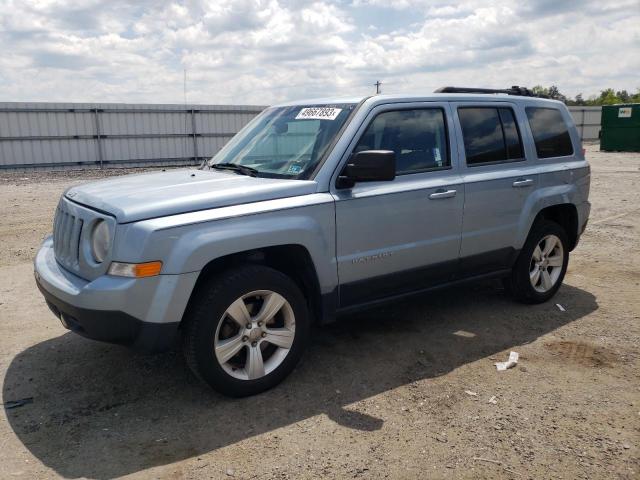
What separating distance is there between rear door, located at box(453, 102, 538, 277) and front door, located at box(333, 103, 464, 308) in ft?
0.46

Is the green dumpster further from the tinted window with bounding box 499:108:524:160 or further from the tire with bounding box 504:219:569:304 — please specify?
the tinted window with bounding box 499:108:524:160

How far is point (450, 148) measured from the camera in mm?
4559

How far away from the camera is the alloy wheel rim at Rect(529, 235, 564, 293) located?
539 centimetres

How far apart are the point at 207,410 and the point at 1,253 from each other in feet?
17.5

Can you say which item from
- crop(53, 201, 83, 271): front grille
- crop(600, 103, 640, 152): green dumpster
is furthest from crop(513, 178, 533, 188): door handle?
crop(600, 103, 640, 152): green dumpster

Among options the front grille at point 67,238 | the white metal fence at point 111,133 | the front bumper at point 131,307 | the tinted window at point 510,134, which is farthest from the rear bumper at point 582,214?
the white metal fence at point 111,133

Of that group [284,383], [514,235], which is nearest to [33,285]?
[284,383]

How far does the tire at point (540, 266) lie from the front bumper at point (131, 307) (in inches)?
129

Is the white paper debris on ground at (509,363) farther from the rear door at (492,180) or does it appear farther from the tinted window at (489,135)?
the tinted window at (489,135)

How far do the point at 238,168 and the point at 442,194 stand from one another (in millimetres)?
1588

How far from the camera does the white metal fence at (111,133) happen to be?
61.9 feet

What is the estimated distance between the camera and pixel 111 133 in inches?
800

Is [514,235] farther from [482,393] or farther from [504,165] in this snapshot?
[482,393]

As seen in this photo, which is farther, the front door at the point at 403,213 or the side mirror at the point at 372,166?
the front door at the point at 403,213
